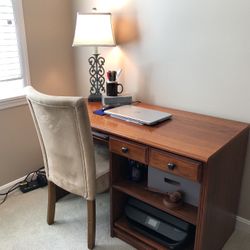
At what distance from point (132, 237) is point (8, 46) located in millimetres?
1622

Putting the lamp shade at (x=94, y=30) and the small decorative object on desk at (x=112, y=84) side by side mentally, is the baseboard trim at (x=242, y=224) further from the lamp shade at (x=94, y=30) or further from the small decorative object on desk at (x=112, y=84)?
the lamp shade at (x=94, y=30)

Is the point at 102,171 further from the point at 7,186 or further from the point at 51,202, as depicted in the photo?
the point at 7,186

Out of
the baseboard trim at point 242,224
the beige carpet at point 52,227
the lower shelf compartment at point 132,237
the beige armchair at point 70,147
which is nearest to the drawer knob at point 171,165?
the beige armchair at point 70,147

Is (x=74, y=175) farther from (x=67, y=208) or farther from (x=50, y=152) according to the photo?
(x=67, y=208)

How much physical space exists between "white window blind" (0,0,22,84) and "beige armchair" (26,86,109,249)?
2.20ft

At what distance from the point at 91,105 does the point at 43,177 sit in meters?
0.80

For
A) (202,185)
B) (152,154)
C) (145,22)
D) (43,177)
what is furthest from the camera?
(43,177)

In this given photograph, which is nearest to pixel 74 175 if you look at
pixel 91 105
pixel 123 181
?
pixel 123 181


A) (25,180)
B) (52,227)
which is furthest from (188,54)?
(25,180)

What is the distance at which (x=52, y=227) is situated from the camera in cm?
194

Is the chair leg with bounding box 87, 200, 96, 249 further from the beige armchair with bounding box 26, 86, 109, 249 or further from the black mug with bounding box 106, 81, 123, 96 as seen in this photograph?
the black mug with bounding box 106, 81, 123, 96

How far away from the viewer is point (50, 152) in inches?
67.1

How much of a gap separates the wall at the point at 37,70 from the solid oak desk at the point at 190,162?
0.77m

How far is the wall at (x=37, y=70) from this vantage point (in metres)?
2.24
